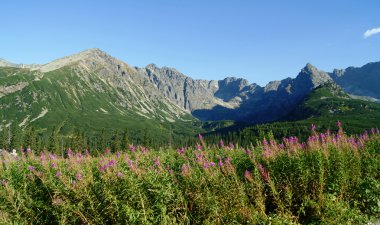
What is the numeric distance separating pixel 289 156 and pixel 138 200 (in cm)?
564

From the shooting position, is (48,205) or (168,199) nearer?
(168,199)

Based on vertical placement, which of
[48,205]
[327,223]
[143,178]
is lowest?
[327,223]

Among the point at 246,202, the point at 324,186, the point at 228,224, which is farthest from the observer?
the point at 324,186

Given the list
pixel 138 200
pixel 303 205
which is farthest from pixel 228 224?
pixel 303 205

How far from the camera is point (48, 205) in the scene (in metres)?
9.38

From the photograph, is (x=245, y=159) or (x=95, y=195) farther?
(x=245, y=159)

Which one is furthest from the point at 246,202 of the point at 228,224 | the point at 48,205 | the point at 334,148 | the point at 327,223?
the point at 48,205

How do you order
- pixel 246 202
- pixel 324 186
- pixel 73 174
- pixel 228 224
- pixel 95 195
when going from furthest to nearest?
pixel 73 174 → pixel 324 186 → pixel 246 202 → pixel 95 195 → pixel 228 224

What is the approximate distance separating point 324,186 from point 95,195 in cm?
719

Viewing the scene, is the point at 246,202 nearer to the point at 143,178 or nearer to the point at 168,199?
the point at 168,199

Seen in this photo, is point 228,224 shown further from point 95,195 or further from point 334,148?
point 334,148

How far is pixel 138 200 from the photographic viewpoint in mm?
7996

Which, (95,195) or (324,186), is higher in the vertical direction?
(95,195)

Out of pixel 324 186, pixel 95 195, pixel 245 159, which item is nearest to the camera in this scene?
pixel 95 195
